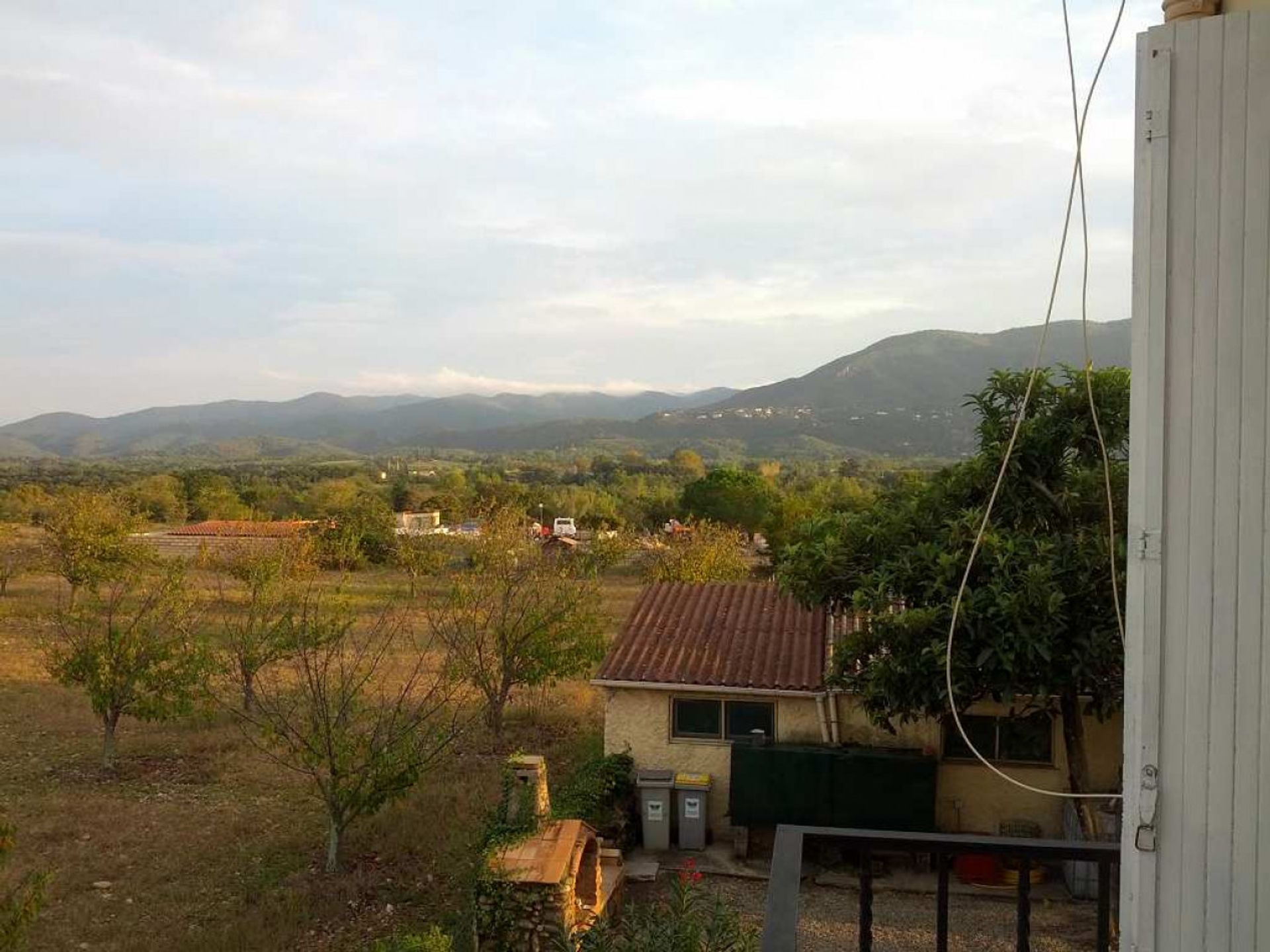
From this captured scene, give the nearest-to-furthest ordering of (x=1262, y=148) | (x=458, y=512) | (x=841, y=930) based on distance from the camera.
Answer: (x=1262, y=148) < (x=841, y=930) < (x=458, y=512)

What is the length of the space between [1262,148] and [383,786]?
8832mm

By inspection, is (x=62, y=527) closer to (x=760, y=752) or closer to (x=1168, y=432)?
(x=760, y=752)

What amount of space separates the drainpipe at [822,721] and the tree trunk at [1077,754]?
2378mm

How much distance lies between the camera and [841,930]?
852cm

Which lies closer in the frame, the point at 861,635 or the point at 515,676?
the point at 861,635

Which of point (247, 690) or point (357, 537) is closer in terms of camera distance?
point (247, 690)

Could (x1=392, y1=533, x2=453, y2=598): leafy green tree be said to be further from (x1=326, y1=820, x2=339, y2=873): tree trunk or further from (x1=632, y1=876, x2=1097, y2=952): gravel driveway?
(x1=632, y1=876, x2=1097, y2=952): gravel driveway

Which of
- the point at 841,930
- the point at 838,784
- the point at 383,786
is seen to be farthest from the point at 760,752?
the point at 383,786

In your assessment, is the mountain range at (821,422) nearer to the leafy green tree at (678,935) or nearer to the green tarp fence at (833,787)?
the green tarp fence at (833,787)

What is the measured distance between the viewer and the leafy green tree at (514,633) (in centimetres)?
1437

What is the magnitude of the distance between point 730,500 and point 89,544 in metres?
22.2

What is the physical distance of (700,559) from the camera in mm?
23078

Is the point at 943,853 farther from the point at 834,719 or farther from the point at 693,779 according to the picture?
the point at 693,779

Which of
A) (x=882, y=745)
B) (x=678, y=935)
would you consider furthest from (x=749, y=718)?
(x=678, y=935)
